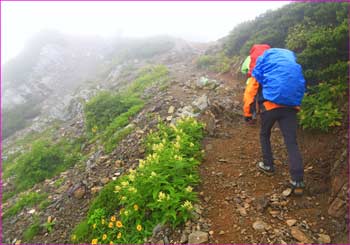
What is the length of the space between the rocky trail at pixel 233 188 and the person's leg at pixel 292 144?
1.36ft

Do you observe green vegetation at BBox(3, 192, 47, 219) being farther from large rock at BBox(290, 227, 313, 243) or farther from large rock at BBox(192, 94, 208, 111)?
large rock at BBox(290, 227, 313, 243)

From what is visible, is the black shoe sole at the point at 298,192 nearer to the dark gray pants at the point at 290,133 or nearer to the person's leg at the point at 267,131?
the dark gray pants at the point at 290,133

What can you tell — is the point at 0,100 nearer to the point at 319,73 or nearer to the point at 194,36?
the point at 319,73

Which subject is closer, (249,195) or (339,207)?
(339,207)

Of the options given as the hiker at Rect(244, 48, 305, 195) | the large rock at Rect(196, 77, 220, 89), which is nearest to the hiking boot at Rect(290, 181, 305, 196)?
the hiker at Rect(244, 48, 305, 195)

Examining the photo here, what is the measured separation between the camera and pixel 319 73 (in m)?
6.98

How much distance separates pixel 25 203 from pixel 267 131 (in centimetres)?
715

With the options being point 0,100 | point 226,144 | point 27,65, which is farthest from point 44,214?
point 27,65

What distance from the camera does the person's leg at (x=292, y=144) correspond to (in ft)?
15.3

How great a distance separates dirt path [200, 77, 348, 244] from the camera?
4133 millimetres

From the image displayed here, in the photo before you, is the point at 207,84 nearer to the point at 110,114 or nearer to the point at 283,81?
the point at 110,114

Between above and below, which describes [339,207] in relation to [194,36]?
above

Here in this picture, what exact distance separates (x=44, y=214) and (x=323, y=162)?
6.81m

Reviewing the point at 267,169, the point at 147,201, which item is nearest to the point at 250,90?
the point at 267,169
